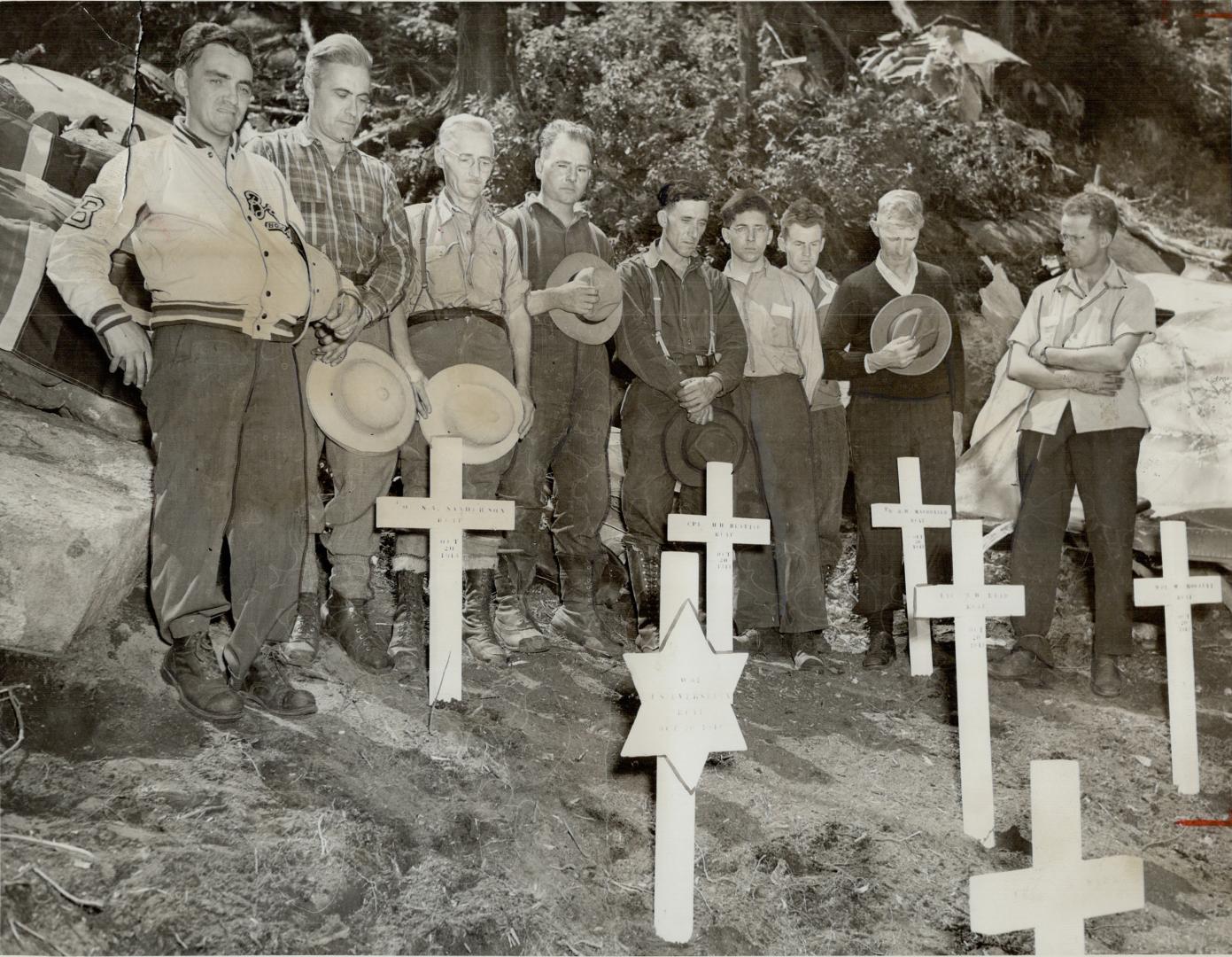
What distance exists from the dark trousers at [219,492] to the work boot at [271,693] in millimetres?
45

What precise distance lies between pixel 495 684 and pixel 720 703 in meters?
1.01

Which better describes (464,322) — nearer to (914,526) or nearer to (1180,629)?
(914,526)

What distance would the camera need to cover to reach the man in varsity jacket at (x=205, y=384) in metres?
3.30

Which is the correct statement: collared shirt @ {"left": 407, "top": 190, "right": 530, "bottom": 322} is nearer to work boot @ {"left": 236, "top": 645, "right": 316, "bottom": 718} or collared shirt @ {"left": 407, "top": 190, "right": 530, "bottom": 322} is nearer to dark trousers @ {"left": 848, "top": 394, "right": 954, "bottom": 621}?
work boot @ {"left": 236, "top": 645, "right": 316, "bottom": 718}

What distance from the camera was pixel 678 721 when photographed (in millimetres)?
2885

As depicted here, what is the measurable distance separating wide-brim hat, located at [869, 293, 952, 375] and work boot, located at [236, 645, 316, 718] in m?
2.63

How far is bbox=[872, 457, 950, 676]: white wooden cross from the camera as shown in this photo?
13.5 feet

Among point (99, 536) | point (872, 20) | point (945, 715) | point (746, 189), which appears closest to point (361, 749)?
point (99, 536)

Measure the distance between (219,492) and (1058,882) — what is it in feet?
9.17

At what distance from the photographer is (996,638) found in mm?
4410

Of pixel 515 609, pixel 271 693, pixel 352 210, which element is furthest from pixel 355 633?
pixel 352 210

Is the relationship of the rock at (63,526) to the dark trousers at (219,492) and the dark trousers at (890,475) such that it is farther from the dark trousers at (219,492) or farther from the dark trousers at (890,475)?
the dark trousers at (890,475)

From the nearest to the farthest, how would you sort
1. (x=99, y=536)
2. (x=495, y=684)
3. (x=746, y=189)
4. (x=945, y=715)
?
(x=99, y=536) < (x=495, y=684) < (x=945, y=715) < (x=746, y=189)

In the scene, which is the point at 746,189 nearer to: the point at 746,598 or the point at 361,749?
the point at 746,598
